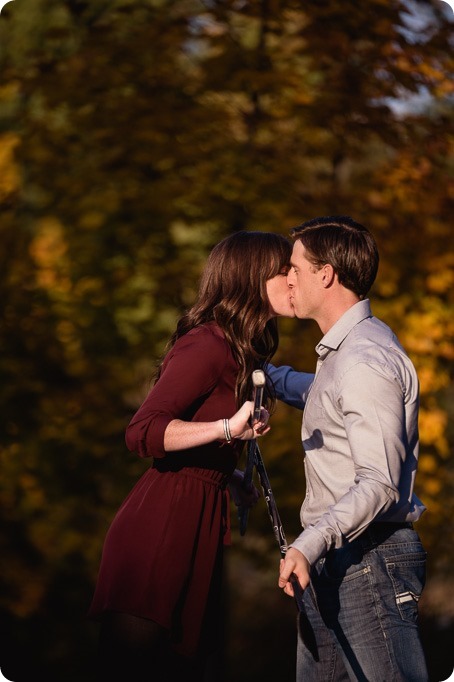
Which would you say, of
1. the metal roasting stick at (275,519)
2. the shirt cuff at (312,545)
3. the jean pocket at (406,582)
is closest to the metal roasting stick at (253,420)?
the metal roasting stick at (275,519)

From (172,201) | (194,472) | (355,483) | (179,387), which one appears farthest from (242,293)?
(172,201)

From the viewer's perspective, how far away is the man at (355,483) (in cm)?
257

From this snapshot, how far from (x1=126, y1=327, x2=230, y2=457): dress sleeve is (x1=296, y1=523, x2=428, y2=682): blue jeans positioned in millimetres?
624

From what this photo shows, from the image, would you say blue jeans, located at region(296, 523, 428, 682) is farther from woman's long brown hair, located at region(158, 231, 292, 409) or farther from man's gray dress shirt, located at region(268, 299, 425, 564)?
woman's long brown hair, located at region(158, 231, 292, 409)

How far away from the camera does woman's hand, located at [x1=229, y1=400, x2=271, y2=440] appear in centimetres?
251

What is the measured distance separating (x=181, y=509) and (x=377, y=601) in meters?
0.66

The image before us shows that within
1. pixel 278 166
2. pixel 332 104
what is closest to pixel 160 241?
pixel 278 166

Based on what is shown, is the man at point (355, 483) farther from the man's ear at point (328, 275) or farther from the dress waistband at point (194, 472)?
the dress waistband at point (194, 472)

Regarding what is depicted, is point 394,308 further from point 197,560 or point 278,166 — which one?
point 197,560

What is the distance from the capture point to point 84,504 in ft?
18.6

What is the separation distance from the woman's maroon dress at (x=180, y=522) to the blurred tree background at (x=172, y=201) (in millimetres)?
2441

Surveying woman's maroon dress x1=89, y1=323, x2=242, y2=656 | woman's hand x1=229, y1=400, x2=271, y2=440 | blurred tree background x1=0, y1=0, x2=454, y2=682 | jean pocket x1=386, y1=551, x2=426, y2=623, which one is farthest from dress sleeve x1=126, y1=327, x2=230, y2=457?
blurred tree background x1=0, y1=0, x2=454, y2=682

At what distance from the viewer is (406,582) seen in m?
2.80

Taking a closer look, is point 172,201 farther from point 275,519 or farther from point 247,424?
point 247,424
